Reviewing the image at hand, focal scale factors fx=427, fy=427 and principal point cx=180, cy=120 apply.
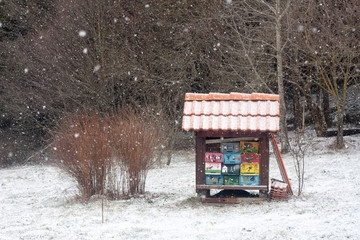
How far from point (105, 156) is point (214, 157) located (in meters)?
2.35

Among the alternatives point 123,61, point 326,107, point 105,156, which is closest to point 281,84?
point 326,107

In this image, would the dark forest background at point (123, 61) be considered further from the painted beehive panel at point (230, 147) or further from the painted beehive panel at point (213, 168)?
the painted beehive panel at point (213, 168)

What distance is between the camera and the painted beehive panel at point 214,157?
816 centimetres

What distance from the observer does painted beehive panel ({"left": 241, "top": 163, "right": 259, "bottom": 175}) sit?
8117 millimetres

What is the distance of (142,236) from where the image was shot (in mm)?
6348

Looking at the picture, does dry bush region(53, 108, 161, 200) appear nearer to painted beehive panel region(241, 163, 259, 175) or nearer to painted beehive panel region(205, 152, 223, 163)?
painted beehive panel region(205, 152, 223, 163)

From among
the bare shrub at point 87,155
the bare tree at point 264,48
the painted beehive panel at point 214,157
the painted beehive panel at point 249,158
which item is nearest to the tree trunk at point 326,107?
the bare tree at point 264,48

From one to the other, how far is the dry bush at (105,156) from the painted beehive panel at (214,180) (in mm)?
1682

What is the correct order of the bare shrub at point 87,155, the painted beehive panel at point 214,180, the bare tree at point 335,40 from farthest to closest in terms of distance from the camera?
the bare tree at point 335,40
the bare shrub at point 87,155
the painted beehive panel at point 214,180

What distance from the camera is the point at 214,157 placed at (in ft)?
26.8

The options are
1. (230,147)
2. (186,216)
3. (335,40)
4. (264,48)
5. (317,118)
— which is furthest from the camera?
(317,118)

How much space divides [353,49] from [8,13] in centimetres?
1764

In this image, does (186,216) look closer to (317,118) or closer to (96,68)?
(317,118)

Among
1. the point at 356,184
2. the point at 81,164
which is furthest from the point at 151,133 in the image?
the point at 356,184
